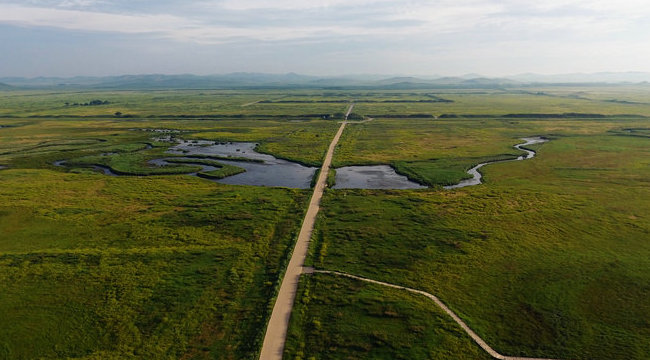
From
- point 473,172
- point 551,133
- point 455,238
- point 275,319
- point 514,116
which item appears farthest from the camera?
point 514,116

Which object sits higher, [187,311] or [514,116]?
[514,116]

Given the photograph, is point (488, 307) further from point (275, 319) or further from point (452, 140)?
point (452, 140)

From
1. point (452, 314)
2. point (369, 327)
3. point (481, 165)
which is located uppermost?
point (481, 165)

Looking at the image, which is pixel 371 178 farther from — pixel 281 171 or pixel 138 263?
pixel 138 263

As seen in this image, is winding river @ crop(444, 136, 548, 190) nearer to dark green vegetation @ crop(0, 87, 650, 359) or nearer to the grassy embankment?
dark green vegetation @ crop(0, 87, 650, 359)

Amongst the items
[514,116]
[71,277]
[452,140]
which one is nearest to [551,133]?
[452,140]

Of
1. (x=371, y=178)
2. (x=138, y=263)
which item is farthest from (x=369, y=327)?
(x=371, y=178)

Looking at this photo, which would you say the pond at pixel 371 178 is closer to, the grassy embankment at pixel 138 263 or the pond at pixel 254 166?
the pond at pixel 254 166
